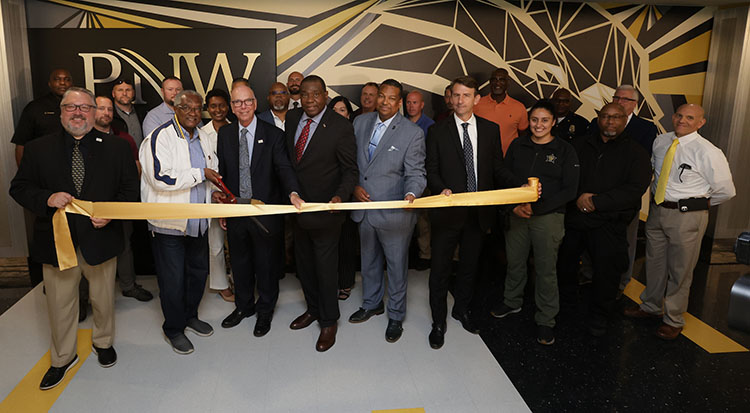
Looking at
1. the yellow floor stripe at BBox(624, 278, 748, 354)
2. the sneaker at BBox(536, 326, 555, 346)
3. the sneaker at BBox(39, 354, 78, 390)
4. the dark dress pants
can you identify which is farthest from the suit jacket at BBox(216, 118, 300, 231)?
the yellow floor stripe at BBox(624, 278, 748, 354)

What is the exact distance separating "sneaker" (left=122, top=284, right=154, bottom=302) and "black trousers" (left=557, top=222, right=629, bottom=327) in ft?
12.1

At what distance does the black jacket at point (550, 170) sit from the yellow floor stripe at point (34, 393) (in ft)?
11.0

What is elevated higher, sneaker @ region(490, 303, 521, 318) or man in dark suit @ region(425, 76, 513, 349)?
man in dark suit @ region(425, 76, 513, 349)

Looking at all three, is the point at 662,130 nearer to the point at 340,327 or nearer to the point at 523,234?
the point at 523,234

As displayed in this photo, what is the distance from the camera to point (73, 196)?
3.14 m

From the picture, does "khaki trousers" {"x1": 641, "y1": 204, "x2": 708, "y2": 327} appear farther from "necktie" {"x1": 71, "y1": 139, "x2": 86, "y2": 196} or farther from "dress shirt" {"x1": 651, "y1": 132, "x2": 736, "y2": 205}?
"necktie" {"x1": 71, "y1": 139, "x2": 86, "y2": 196}

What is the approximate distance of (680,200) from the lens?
3.93 metres

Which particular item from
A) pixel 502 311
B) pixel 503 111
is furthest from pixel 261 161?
pixel 503 111

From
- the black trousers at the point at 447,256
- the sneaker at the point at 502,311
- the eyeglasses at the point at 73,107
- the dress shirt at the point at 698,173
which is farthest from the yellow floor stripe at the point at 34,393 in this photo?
the dress shirt at the point at 698,173

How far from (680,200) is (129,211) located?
3.99m

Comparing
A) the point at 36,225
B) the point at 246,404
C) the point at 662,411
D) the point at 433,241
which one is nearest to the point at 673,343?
the point at 662,411

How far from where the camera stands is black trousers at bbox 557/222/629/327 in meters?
3.97

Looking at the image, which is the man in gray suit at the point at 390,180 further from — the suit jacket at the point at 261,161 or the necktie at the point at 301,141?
the suit jacket at the point at 261,161

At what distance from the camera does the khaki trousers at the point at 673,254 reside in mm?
3957
